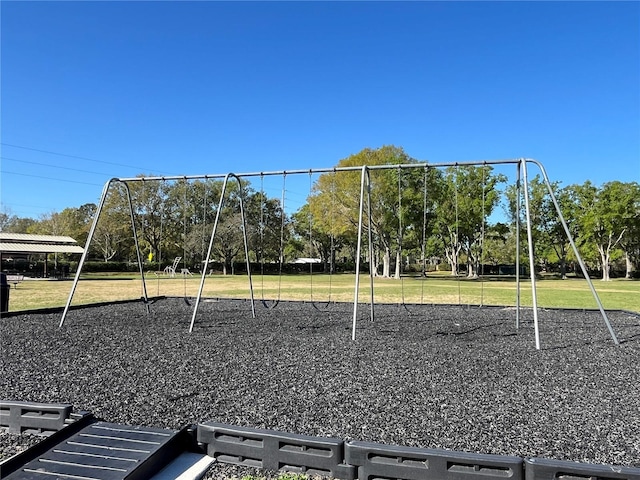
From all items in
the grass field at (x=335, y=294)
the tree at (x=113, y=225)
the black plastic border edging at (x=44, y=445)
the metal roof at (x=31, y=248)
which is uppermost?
the tree at (x=113, y=225)

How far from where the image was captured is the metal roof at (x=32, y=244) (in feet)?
70.4

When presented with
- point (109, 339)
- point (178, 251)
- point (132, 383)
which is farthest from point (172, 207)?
point (132, 383)

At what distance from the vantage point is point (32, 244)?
904 inches

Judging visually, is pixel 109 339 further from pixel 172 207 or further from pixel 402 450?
pixel 172 207

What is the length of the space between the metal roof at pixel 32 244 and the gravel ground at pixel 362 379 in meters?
17.9

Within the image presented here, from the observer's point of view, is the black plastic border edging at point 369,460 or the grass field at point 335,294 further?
the grass field at point 335,294

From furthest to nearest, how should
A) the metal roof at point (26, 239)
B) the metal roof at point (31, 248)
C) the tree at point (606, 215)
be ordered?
the tree at point (606, 215), the metal roof at point (26, 239), the metal roof at point (31, 248)

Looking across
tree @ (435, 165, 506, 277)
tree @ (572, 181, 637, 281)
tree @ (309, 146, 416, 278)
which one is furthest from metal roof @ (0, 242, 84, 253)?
tree @ (572, 181, 637, 281)

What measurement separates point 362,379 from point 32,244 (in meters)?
24.8

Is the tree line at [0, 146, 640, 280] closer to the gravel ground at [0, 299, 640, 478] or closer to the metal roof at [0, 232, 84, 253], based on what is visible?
the metal roof at [0, 232, 84, 253]

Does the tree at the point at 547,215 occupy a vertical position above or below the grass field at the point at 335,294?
above

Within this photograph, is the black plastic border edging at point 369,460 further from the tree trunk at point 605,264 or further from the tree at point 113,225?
the tree trunk at point 605,264

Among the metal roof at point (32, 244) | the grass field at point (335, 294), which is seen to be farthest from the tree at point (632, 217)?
the metal roof at point (32, 244)

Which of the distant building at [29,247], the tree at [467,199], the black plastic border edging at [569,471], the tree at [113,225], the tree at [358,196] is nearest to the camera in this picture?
the black plastic border edging at [569,471]
